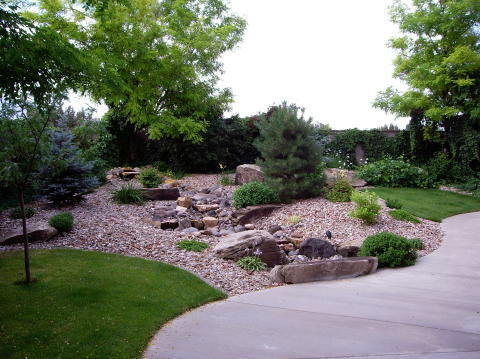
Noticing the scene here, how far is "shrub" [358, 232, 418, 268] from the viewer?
6.37 metres

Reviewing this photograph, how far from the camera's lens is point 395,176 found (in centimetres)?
1422

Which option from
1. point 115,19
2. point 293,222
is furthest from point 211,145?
point 293,222

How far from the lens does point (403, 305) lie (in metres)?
4.66

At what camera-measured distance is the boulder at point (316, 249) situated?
7107 mm

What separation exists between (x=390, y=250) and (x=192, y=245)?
3.44m

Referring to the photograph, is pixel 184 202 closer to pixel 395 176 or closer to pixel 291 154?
pixel 291 154

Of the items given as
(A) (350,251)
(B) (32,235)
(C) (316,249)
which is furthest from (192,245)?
(A) (350,251)

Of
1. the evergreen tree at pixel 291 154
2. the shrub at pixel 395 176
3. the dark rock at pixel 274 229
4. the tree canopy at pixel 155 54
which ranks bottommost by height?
the dark rock at pixel 274 229

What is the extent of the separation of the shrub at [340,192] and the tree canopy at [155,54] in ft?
21.5

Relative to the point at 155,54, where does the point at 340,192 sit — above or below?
below

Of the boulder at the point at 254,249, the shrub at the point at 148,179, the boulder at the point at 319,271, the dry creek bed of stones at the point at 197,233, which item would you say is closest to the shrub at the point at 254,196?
the dry creek bed of stones at the point at 197,233

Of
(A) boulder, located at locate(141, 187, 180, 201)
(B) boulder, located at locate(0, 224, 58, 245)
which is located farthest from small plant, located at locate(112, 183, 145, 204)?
(B) boulder, located at locate(0, 224, 58, 245)

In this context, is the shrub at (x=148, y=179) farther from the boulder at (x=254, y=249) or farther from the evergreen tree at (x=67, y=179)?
the boulder at (x=254, y=249)

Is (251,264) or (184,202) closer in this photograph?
(251,264)
